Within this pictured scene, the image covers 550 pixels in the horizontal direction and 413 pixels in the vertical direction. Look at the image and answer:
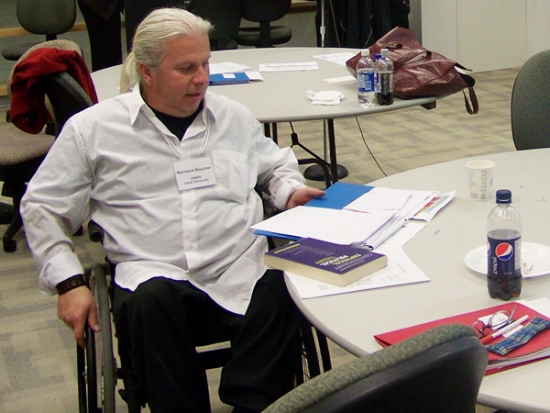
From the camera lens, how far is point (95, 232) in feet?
6.56

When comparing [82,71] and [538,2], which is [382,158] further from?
[538,2]

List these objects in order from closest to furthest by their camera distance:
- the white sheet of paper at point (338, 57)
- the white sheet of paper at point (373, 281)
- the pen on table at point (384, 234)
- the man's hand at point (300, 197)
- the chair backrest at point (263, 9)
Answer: the white sheet of paper at point (373, 281) < the pen on table at point (384, 234) < the man's hand at point (300, 197) < the white sheet of paper at point (338, 57) < the chair backrest at point (263, 9)

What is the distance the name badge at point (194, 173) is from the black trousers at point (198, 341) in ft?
0.83

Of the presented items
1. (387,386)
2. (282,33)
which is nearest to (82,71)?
(387,386)

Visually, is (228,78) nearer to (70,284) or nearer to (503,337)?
(70,284)

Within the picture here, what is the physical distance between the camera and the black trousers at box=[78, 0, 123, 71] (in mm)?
5559

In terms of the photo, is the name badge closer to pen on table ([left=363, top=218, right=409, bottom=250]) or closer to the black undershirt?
the black undershirt

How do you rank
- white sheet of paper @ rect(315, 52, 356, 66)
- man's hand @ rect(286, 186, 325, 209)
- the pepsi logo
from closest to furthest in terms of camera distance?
1. the pepsi logo
2. man's hand @ rect(286, 186, 325, 209)
3. white sheet of paper @ rect(315, 52, 356, 66)

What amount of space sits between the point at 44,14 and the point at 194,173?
4.24 meters

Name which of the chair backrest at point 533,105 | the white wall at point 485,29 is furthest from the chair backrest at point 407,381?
the white wall at point 485,29

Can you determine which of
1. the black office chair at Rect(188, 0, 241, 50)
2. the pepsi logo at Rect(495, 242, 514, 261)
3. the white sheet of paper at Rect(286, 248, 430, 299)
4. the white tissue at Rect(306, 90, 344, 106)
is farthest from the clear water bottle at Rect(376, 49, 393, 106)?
the black office chair at Rect(188, 0, 241, 50)

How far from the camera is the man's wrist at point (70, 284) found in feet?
6.21

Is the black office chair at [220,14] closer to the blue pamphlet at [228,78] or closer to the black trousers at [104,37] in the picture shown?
the black trousers at [104,37]

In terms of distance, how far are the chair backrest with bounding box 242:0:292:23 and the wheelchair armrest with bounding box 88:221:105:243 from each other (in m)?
3.79
